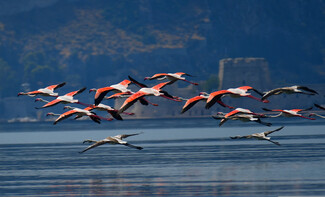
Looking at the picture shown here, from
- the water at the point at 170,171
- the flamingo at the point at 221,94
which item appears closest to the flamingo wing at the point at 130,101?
the flamingo at the point at 221,94

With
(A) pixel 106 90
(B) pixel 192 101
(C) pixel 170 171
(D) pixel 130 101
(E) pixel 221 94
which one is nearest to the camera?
(D) pixel 130 101

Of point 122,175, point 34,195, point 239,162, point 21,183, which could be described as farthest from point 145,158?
point 34,195

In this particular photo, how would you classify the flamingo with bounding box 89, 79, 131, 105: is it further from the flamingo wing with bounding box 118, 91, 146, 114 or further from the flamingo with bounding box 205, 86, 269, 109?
the flamingo with bounding box 205, 86, 269, 109

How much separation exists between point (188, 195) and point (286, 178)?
401 inches

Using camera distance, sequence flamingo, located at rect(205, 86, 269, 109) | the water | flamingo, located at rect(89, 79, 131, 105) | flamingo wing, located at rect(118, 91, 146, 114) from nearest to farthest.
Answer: flamingo wing, located at rect(118, 91, 146, 114) < flamingo, located at rect(205, 86, 269, 109) < flamingo, located at rect(89, 79, 131, 105) < the water

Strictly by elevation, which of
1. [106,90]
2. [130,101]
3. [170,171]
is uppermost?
[106,90]

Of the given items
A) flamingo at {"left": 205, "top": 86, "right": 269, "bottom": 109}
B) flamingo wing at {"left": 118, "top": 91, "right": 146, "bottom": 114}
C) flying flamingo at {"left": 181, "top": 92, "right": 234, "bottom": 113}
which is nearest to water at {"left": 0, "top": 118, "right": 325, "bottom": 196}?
flying flamingo at {"left": 181, "top": 92, "right": 234, "bottom": 113}

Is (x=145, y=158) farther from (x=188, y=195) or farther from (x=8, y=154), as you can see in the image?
(x=188, y=195)

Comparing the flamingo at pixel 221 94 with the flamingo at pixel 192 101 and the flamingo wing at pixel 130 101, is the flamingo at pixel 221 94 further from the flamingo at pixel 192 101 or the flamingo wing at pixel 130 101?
the flamingo wing at pixel 130 101

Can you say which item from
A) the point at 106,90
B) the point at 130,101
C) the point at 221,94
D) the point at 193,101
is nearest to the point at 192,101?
the point at 193,101

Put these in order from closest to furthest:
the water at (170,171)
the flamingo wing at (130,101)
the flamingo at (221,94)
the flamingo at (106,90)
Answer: the flamingo wing at (130,101)
the flamingo at (221,94)
the flamingo at (106,90)
the water at (170,171)

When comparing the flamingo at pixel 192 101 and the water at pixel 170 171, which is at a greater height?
the flamingo at pixel 192 101

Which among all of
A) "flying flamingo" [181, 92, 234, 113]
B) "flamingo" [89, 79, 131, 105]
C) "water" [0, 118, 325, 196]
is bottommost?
"water" [0, 118, 325, 196]

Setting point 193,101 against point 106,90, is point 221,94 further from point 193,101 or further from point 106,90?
point 106,90
